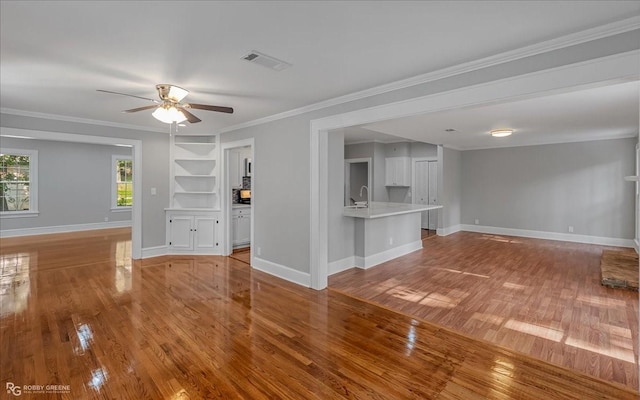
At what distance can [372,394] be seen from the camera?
82.3 inches

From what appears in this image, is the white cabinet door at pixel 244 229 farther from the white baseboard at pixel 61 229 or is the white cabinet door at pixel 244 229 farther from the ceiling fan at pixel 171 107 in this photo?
the white baseboard at pixel 61 229

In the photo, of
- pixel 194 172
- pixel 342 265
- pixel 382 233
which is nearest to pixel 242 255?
pixel 194 172

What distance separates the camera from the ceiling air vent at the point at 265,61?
2.58 metres

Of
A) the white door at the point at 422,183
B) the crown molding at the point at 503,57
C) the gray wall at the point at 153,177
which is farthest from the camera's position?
the white door at the point at 422,183

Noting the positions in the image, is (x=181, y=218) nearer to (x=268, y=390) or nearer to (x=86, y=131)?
(x=86, y=131)

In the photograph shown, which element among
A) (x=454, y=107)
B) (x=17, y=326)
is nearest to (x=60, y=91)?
(x=17, y=326)

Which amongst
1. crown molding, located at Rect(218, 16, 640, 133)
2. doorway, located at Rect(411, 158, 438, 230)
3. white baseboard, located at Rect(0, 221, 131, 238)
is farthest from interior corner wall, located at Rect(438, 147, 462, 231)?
white baseboard, located at Rect(0, 221, 131, 238)

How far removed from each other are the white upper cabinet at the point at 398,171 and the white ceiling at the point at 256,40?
5561 mm

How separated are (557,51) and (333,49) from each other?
1.63 meters

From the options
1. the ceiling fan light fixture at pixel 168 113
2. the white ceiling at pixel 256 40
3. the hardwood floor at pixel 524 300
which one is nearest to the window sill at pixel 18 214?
the white ceiling at pixel 256 40

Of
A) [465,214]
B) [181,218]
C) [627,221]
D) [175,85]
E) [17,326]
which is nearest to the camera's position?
[17,326]

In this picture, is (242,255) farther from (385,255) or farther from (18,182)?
(18,182)

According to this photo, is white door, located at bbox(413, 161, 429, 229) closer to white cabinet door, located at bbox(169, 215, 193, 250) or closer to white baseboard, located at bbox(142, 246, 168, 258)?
white cabinet door, located at bbox(169, 215, 193, 250)

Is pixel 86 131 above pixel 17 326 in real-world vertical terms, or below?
above
